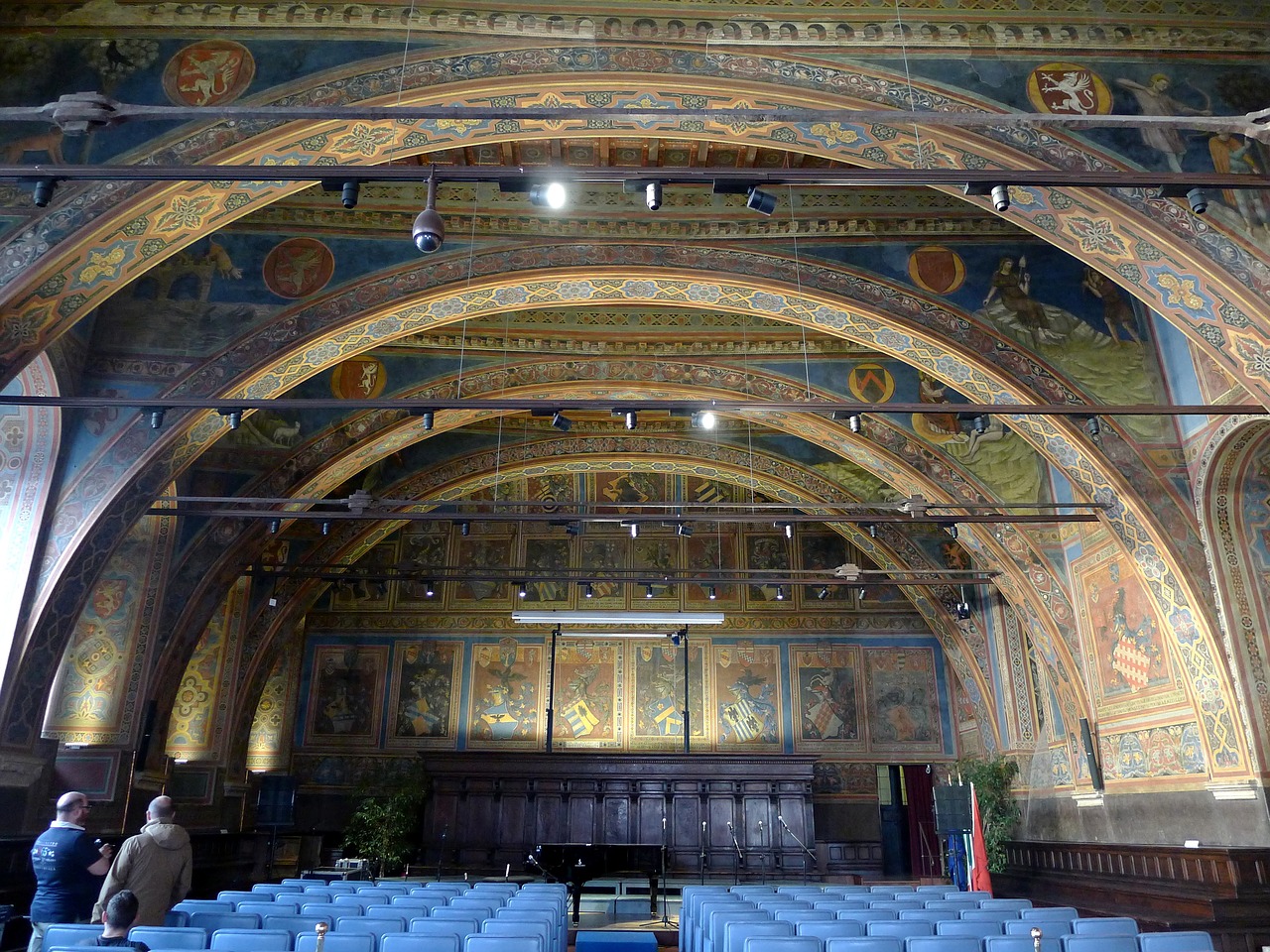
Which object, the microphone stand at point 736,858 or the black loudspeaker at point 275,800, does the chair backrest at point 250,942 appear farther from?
the black loudspeaker at point 275,800

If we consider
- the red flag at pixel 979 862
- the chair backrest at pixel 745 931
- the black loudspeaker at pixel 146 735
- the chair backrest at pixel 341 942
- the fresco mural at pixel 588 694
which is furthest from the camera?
the fresco mural at pixel 588 694

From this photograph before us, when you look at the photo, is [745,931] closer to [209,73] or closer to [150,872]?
[150,872]

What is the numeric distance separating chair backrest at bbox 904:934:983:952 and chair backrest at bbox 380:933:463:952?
2.87 m

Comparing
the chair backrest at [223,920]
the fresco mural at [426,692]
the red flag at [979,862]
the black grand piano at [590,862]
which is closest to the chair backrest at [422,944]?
the chair backrest at [223,920]

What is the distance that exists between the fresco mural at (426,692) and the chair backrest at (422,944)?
18.5 meters

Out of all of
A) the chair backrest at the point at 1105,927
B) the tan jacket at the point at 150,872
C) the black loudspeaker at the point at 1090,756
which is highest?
the black loudspeaker at the point at 1090,756

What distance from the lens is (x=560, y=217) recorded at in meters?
13.2

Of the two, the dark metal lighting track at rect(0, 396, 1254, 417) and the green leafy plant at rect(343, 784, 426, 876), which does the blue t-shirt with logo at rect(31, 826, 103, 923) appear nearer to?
the dark metal lighting track at rect(0, 396, 1254, 417)

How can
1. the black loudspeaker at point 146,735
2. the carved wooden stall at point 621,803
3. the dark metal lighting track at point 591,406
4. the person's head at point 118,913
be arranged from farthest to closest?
the carved wooden stall at point 621,803 → the black loudspeaker at point 146,735 → the dark metal lighting track at point 591,406 → the person's head at point 118,913

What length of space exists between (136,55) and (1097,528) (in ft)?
47.4

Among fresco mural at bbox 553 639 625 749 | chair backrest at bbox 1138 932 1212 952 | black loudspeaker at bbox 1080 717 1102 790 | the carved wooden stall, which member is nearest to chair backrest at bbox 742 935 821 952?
A: chair backrest at bbox 1138 932 1212 952

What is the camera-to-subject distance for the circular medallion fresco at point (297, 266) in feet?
43.7

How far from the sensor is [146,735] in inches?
611

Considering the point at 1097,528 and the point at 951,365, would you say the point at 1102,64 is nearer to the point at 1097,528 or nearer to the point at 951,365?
the point at 951,365
